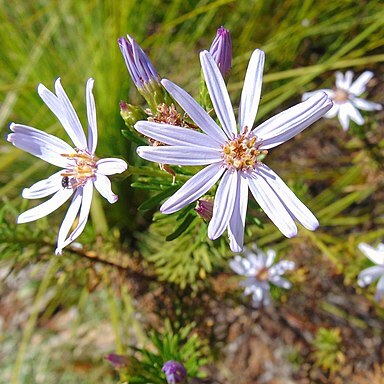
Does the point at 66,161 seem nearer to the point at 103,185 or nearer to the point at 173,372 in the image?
the point at 103,185

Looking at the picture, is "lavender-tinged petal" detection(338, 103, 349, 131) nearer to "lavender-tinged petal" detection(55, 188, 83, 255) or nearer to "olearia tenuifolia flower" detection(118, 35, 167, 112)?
"olearia tenuifolia flower" detection(118, 35, 167, 112)

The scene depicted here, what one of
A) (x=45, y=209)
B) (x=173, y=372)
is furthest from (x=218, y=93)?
(x=173, y=372)

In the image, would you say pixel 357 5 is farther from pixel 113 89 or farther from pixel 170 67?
pixel 113 89

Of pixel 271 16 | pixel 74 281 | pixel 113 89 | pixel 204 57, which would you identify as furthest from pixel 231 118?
pixel 271 16

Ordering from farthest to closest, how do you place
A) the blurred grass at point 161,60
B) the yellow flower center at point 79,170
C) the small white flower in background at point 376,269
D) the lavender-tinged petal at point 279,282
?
the blurred grass at point 161,60
the lavender-tinged petal at point 279,282
the small white flower in background at point 376,269
the yellow flower center at point 79,170

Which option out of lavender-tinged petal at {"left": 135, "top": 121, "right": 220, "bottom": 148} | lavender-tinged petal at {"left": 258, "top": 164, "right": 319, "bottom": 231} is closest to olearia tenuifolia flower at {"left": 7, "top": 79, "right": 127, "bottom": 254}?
lavender-tinged petal at {"left": 135, "top": 121, "right": 220, "bottom": 148}

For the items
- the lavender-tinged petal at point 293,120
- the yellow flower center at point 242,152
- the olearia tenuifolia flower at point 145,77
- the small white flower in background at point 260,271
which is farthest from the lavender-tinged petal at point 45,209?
the small white flower in background at point 260,271

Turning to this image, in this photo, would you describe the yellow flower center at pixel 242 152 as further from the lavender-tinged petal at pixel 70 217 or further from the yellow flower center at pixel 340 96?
the yellow flower center at pixel 340 96

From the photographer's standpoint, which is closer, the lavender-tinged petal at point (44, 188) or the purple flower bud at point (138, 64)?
the purple flower bud at point (138, 64)
